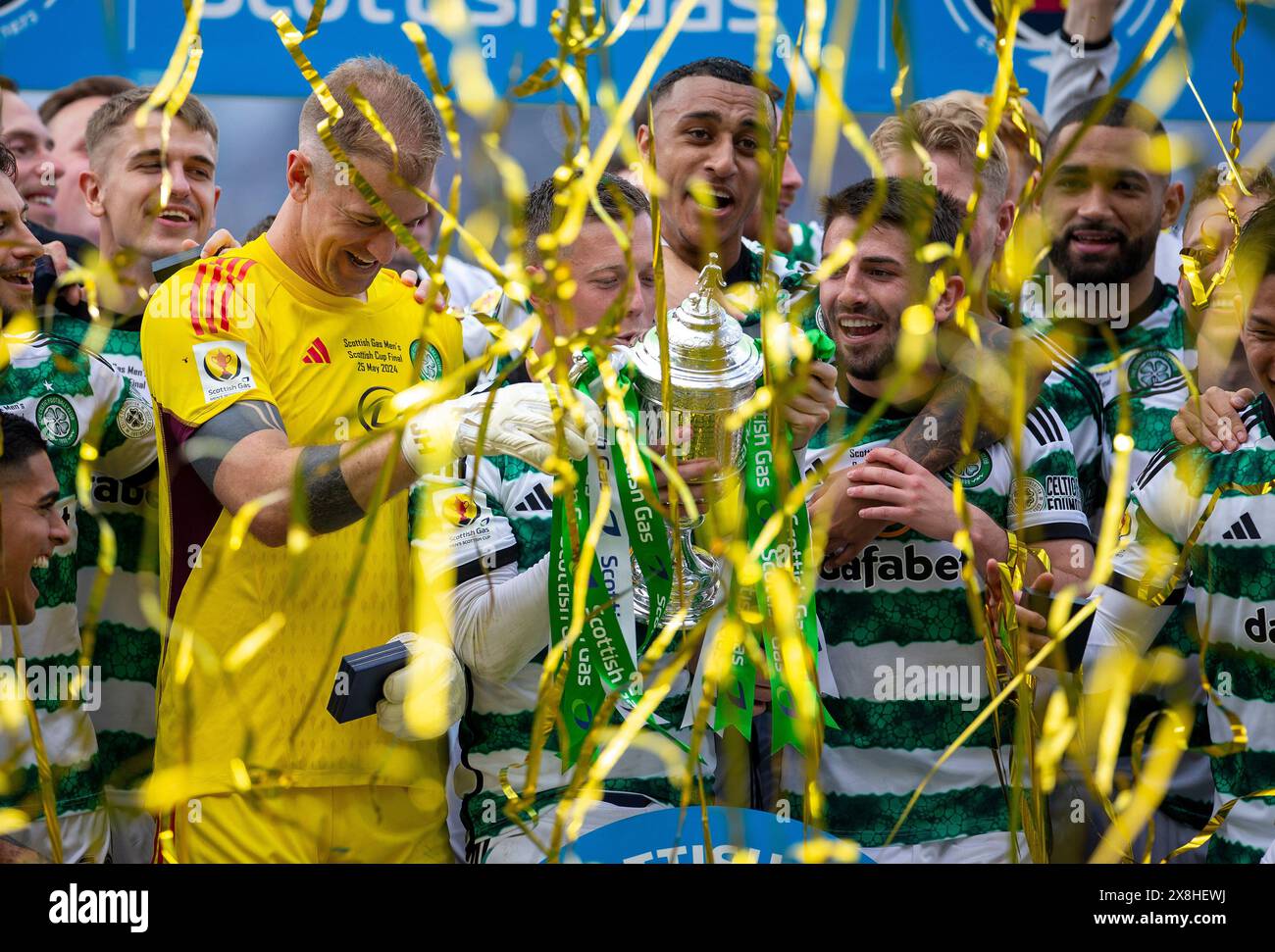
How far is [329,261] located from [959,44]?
103 cm

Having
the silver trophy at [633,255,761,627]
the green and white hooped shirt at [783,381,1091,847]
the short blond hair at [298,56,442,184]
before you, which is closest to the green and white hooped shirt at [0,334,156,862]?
the short blond hair at [298,56,442,184]

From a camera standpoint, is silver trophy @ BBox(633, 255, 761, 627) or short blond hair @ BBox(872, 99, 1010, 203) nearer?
silver trophy @ BBox(633, 255, 761, 627)

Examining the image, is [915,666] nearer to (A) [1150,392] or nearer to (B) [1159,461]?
(B) [1159,461]

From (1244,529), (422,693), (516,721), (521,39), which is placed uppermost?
(521,39)

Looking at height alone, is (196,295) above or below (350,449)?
above

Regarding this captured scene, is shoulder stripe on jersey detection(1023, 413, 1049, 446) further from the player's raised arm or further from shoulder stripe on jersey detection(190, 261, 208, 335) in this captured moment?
shoulder stripe on jersey detection(190, 261, 208, 335)

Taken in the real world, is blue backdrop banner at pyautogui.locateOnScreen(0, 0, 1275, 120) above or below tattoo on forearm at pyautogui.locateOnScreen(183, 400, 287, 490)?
above

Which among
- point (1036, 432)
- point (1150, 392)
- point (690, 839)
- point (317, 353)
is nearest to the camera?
point (690, 839)

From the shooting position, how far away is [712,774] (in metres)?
2.10

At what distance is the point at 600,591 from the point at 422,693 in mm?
267

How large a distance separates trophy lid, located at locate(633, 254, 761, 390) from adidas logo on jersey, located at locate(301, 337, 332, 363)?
459mm

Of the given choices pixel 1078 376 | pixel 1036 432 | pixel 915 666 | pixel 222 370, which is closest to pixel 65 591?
pixel 222 370

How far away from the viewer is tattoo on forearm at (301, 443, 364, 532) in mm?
1855

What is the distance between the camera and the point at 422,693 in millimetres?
1930
